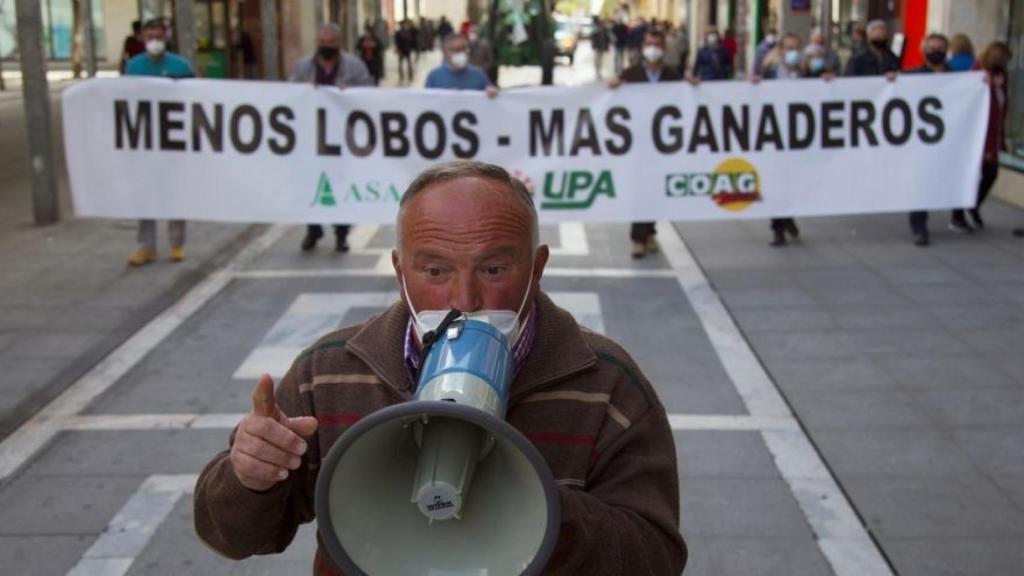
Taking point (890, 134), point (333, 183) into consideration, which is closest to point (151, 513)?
point (333, 183)

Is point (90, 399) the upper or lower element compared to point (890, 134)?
lower

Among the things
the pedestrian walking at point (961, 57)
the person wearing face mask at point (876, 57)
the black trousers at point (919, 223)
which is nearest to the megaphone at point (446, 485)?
the black trousers at point (919, 223)

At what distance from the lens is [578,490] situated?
79.4 inches

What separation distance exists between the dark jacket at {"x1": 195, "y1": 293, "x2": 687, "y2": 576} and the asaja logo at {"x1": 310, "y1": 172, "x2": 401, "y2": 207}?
8079 millimetres

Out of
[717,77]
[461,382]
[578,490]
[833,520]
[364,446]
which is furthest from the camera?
[717,77]

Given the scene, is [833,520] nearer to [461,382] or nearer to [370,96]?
[461,382]

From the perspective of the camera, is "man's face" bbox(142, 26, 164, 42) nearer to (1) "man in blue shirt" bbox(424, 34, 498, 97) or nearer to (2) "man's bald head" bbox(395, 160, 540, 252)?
(1) "man in blue shirt" bbox(424, 34, 498, 97)

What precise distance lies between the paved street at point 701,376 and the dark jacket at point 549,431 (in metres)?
2.80

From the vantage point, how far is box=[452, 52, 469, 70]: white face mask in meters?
11.1

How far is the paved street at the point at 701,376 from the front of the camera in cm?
513

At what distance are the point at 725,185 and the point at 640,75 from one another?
1150mm

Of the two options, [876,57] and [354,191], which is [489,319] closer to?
[354,191]

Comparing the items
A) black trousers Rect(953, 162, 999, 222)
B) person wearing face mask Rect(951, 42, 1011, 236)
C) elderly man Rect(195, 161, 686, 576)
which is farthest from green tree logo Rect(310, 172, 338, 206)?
elderly man Rect(195, 161, 686, 576)

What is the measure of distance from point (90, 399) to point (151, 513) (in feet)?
6.35
